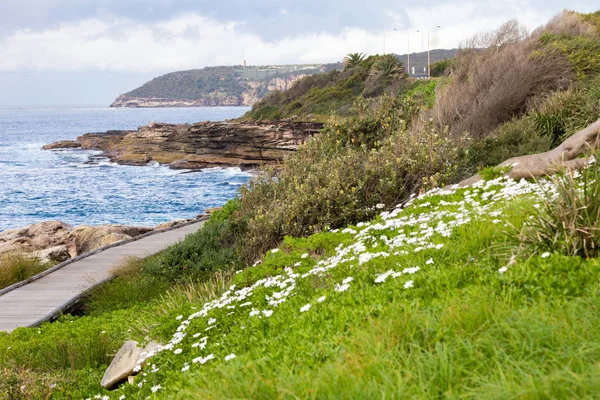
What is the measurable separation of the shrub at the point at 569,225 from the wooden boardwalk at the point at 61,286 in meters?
8.22

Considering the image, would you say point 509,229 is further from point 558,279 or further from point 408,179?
point 408,179

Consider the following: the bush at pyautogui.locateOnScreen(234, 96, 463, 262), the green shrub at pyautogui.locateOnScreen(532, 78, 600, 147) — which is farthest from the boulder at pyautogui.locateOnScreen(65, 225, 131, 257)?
the green shrub at pyautogui.locateOnScreen(532, 78, 600, 147)

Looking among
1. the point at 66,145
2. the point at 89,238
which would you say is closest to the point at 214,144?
the point at 66,145

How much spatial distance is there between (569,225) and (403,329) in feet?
7.16

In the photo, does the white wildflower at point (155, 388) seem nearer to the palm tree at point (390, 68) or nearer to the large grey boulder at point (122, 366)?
the large grey boulder at point (122, 366)

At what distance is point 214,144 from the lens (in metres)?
54.1

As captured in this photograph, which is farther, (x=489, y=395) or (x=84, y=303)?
(x=84, y=303)

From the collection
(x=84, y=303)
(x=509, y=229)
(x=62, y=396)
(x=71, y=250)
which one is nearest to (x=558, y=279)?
(x=509, y=229)

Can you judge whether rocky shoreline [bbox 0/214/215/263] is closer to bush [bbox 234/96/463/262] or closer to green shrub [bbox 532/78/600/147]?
bush [bbox 234/96/463/262]

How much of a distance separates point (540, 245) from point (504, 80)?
46.4ft

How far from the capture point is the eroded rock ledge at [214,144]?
47594 millimetres

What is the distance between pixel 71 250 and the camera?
18.2 m

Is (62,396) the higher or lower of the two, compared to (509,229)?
lower

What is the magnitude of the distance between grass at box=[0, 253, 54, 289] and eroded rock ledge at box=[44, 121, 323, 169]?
91.8 feet
